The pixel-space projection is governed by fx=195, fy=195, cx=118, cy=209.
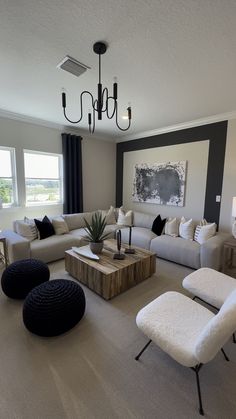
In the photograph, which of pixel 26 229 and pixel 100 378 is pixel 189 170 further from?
pixel 100 378

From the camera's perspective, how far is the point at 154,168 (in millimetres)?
4574

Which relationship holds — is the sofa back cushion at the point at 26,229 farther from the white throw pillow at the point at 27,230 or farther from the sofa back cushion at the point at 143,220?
the sofa back cushion at the point at 143,220

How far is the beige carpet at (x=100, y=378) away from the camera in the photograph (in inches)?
49.3

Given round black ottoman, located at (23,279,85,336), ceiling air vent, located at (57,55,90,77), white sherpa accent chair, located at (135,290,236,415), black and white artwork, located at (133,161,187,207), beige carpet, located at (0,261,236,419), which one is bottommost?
beige carpet, located at (0,261,236,419)

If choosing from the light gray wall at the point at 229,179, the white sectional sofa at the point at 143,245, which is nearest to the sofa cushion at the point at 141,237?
the white sectional sofa at the point at 143,245

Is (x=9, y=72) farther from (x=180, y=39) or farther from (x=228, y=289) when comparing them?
(x=228, y=289)

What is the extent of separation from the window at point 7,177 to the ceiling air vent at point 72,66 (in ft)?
7.40

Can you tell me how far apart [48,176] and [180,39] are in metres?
3.48

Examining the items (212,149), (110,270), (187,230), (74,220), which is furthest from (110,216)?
(212,149)

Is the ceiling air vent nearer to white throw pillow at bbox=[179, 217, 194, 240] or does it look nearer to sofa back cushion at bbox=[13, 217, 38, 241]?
sofa back cushion at bbox=[13, 217, 38, 241]

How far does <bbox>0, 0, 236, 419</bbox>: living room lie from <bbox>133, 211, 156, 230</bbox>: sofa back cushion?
44.8 inches

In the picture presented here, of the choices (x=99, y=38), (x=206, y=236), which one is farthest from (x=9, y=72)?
(x=206, y=236)

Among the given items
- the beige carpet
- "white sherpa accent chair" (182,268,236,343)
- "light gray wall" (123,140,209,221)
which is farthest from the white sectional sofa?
the beige carpet

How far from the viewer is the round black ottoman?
1732 millimetres
